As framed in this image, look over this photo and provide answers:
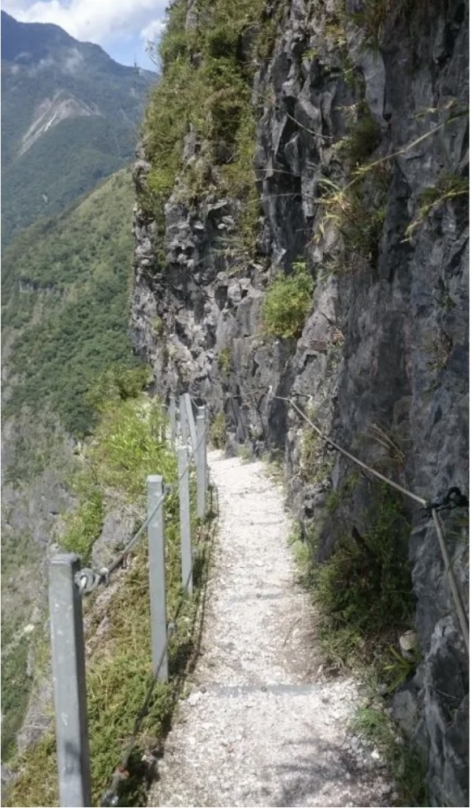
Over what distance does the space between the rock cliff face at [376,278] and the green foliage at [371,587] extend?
0.65 ft

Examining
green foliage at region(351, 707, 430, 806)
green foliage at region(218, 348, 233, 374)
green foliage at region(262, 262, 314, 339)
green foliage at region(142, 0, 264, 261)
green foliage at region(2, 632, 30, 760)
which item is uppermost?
green foliage at region(142, 0, 264, 261)

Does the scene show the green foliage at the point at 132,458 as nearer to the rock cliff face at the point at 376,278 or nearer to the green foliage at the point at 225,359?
the rock cliff face at the point at 376,278

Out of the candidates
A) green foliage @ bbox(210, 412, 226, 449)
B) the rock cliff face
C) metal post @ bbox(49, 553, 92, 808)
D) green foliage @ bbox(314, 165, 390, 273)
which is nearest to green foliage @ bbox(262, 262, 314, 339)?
the rock cliff face

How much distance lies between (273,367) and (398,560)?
628cm

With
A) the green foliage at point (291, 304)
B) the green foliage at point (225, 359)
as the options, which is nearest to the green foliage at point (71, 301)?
the green foliage at point (225, 359)

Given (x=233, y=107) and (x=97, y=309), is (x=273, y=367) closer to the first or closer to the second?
(x=233, y=107)

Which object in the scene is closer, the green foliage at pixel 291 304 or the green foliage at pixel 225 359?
the green foliage at pixel 291 304

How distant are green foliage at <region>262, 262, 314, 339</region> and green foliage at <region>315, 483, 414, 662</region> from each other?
5.11 meters

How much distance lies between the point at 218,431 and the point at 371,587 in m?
9.08

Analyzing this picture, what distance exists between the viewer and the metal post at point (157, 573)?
12.9ft

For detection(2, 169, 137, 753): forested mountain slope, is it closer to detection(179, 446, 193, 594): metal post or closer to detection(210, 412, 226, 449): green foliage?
detection(210, 412, 226, 449): green foliage

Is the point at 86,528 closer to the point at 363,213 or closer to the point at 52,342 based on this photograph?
the point at 363,213

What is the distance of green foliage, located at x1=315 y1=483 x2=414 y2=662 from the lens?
14.0 ft

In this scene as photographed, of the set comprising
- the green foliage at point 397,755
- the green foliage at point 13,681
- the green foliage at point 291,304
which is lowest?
the green foliage at point 13,681
